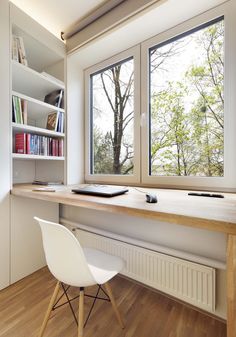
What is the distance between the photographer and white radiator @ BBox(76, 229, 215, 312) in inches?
45.2

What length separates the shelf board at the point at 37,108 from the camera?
5.31 ft

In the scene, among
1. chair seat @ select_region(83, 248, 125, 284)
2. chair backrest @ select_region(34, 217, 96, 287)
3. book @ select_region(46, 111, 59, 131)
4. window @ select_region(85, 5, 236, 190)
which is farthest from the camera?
book @ select_region(46, 111, 59, 131)

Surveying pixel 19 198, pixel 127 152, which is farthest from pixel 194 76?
pixel 19 198

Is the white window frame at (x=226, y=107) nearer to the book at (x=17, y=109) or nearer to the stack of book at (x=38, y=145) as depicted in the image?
the stack of book at (x=38, y=145)

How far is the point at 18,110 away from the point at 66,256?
4.17 feet

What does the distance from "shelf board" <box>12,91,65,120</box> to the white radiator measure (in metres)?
1.30

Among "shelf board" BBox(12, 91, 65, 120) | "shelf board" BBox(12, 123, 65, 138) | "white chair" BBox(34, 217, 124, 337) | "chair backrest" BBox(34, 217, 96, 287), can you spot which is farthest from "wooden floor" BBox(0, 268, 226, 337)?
"shelf board" BBox(12, 91, 65, 120)

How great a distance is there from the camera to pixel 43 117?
201 cm

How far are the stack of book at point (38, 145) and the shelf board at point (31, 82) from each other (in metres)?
0.51

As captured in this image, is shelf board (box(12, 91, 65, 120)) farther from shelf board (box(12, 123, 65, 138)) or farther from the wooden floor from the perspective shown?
the wooden floor

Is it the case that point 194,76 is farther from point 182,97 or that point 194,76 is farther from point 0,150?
point 0,150

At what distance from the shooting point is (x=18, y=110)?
1.54m

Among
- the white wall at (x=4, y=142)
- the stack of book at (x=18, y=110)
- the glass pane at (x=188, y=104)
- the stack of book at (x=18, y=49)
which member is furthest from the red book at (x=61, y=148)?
the glass pane at (x=188, y=104)

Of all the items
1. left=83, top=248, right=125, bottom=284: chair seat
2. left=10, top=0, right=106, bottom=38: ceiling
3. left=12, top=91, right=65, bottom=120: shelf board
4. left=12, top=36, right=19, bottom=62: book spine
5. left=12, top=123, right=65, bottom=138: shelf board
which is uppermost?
left=10, top=0, right=106, bottom=38: ceiling
